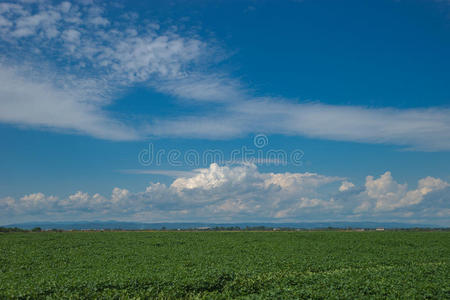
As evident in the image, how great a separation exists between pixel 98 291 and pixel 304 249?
2915 cm

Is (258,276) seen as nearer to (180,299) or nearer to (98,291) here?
(180,299)

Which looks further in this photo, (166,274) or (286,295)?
(166,274)

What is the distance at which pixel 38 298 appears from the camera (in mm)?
20234

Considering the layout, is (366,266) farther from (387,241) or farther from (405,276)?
(387,241)

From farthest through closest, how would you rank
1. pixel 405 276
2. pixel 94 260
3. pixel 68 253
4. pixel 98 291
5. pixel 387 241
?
1. pixel 387 241
2. pixel 68 253
3. pixel 94 260
4. pixel 405 276
5. pixel 98 291

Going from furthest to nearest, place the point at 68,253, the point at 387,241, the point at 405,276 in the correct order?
the point at 387,241, the point at 68,253, the point at 405,276

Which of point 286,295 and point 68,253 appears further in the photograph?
point 68,253

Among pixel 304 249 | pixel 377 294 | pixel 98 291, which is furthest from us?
pixel 304 249

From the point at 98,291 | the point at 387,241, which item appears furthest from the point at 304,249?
the point at 98,291

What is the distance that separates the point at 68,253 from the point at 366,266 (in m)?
33.5

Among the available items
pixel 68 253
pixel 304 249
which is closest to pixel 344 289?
pixel 304 249

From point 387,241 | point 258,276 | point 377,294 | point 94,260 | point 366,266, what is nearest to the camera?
point 377,294

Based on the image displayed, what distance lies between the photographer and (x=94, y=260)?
1372 inches

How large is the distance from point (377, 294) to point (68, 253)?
35.1 m
